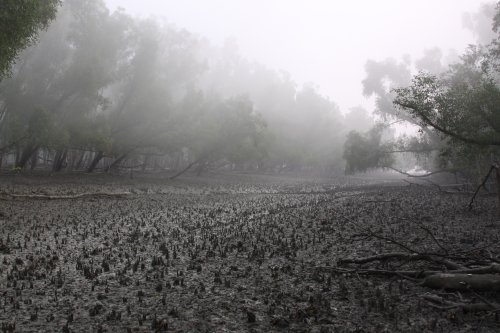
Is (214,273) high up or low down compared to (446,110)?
down

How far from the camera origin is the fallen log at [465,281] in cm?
796

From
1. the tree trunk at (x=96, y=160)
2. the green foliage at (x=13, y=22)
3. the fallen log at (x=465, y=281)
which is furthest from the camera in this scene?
the tree trunk at (x=96, y=160)

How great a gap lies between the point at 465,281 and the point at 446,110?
41.9 ft

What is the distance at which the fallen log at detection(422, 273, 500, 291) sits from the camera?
796cm

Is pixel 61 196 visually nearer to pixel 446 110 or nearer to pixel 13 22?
pixel 13 22

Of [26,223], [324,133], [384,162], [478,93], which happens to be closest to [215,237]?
[26,223]

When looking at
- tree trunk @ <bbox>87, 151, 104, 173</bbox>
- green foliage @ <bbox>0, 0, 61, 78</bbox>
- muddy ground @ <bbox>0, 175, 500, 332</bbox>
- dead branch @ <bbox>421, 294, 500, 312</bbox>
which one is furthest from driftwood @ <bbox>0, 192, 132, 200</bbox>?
dead branch @ <bbox>421, 294, 500, 312</bbox>

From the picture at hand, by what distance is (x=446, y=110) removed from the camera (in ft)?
61.7

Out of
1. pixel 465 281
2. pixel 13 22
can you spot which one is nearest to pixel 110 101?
pixel 13 22

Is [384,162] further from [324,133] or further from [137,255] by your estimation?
[324,133]

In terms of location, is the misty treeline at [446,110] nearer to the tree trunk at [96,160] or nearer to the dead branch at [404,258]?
the dead branch at [404,258]

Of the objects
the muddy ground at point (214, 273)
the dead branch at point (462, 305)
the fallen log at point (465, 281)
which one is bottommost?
the muddy ground at point (214, 273)

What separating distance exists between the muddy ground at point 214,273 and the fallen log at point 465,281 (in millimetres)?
231

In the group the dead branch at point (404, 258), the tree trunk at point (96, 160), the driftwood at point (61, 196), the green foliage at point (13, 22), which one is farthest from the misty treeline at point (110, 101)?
the dead branch at point (404, 258)
